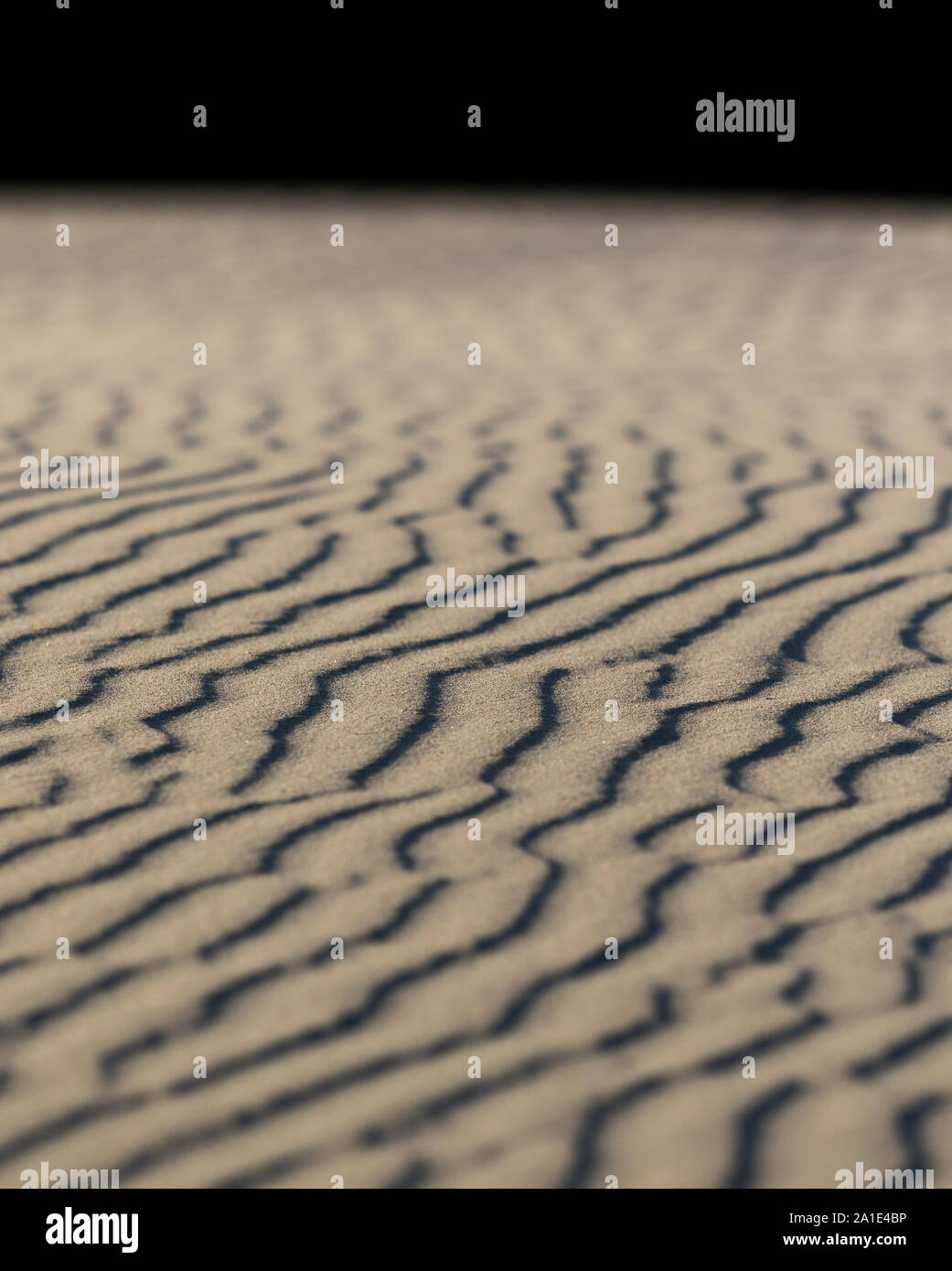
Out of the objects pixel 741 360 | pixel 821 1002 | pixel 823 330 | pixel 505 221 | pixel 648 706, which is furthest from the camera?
pixel 505 221

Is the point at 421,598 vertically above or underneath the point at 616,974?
above

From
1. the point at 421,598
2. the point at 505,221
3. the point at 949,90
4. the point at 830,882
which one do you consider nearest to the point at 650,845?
the point at 830,882

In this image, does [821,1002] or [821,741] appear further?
[821,741]

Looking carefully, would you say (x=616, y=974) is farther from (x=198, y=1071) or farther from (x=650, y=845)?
(x=198, y=1071)

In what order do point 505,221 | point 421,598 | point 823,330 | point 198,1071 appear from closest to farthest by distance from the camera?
point 198,1071, point 421,598, point 823,330, point 505,221
